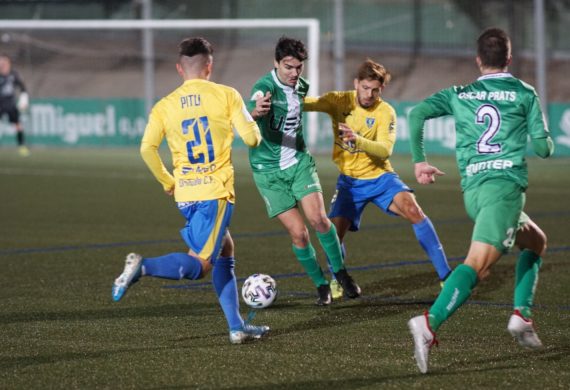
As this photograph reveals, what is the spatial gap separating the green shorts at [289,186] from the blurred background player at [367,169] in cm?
55

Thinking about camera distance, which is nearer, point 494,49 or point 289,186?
point 494,49

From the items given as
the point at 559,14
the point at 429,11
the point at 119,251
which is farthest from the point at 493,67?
the point at 429,11

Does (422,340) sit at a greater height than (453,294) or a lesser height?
lesser

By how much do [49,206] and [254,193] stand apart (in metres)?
3.15

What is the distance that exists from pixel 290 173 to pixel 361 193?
32.4 inches

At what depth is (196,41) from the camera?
21.6 ft

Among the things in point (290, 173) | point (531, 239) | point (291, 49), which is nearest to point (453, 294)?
point (531, 239)

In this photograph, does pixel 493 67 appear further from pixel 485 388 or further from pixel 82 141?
pixel 82 141

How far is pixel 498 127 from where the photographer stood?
6.12m

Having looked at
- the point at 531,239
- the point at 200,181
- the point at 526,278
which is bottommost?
the point at 526,278

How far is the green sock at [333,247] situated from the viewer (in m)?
Result: 8.26

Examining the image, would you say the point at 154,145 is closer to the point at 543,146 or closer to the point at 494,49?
the point at 494,49

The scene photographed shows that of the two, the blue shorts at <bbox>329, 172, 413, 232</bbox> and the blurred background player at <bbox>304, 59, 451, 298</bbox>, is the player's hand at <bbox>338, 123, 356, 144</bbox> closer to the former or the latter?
the blurred background player at <bbox>304, 59, 451, 298</bbox>

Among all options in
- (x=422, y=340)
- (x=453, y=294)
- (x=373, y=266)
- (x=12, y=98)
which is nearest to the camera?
(x=422, y=340)
